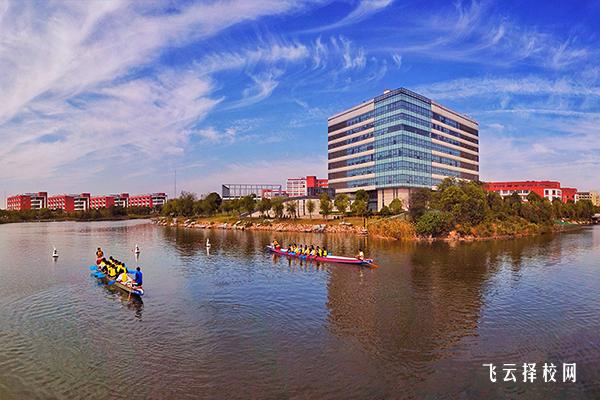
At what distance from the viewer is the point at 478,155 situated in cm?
13775

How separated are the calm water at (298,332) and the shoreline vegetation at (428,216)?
32.8m

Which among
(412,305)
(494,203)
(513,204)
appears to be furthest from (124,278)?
(513,204)

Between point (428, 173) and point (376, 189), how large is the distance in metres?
15.2

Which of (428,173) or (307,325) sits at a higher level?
(428,173)

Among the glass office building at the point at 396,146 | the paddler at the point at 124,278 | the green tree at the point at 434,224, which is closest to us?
the paddler at the point at 124,278

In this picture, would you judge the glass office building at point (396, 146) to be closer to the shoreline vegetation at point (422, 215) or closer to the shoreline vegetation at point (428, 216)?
the shoreline vegetation at point (422, 215)

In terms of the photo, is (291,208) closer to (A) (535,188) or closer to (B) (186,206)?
(B) (186,206)

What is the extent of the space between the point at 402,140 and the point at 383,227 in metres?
34.6

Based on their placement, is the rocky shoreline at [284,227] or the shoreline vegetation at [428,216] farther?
the rocky shoreline at [284,227]

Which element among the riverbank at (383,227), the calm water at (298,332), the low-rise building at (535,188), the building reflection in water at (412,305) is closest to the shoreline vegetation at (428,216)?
the riverbank at (383,227)

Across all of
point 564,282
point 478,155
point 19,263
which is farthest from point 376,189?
point 19,263

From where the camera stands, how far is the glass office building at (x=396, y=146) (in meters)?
104

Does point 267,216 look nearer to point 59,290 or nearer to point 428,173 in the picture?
point 428,173

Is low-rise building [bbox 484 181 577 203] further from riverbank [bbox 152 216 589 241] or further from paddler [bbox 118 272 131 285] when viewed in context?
paddler [bbox 118 272 131 285]
